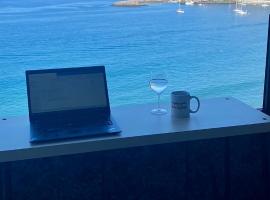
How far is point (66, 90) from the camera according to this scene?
71.8 inches

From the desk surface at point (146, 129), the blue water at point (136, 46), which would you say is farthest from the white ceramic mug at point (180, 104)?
the blue water at point (136, 46)

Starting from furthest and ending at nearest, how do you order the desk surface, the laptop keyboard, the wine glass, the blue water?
the blue water < the wine glass < the laptop keyboard < the desk surface

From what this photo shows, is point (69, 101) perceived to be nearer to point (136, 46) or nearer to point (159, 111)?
point (159, 111)

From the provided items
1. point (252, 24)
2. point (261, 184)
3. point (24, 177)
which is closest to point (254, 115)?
point (261, 184)

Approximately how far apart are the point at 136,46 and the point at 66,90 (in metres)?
4.66

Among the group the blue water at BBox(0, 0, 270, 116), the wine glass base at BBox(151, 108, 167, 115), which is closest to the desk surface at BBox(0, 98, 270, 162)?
the wine glass base at BBox(151, 108, 167, 115)

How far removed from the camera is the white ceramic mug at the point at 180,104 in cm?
181

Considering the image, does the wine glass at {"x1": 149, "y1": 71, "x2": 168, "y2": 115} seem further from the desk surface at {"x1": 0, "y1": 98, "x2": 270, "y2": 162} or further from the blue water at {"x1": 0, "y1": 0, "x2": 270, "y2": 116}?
the blue water at {"x1": 0, "y1": 0, "x2": 270, "y2": 116}

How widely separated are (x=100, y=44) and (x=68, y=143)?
4.61 meters

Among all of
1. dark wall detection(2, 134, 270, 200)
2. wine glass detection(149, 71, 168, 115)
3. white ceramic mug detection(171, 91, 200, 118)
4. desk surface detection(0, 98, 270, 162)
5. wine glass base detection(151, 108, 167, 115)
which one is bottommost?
dark wall detection(2, 134, 270, 200)

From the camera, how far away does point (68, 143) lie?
1.62 m

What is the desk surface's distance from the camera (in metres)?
1.60

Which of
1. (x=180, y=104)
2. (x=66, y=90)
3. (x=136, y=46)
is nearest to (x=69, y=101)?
(x=66, y=90)

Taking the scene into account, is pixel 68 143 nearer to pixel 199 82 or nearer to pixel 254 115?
pixel 254 115
